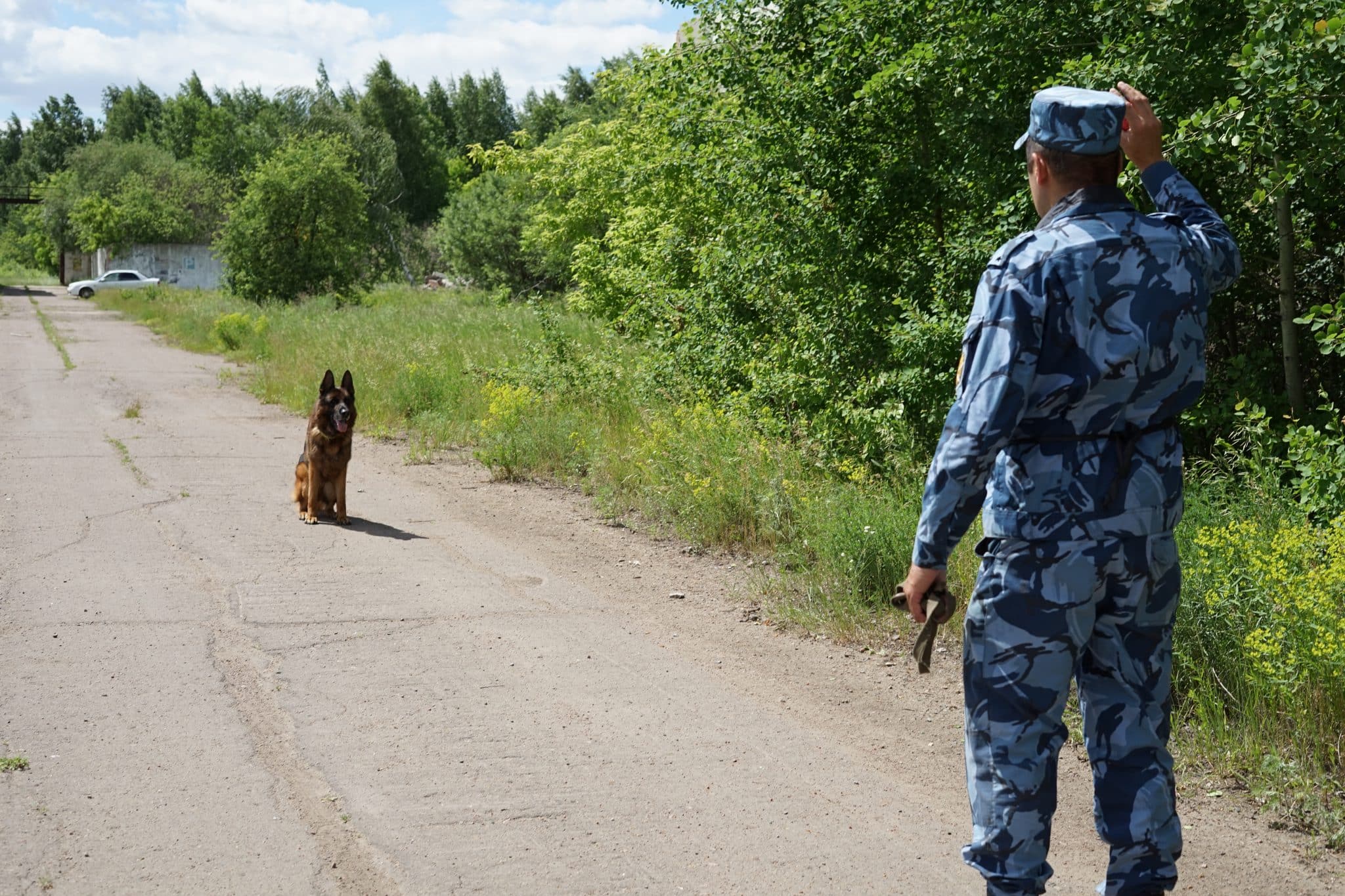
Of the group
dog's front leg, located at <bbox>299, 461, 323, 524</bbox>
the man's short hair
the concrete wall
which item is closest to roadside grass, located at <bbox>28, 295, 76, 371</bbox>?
dog's front leg, located at <bbox>299, 461, 323, 524</bbox>

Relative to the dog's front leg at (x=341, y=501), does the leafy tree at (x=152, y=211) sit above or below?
above

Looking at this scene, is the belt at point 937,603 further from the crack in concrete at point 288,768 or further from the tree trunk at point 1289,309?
the tree trunk at point 1289,309

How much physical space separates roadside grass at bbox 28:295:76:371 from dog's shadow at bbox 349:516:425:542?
16.3 m

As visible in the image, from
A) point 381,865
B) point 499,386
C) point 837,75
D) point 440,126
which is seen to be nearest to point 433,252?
point 440,126

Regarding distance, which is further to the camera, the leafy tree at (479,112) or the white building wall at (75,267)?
the leafy tree at (479,112)

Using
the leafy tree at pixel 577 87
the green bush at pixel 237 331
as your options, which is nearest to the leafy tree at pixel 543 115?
the leafy tree at pixel 577 87

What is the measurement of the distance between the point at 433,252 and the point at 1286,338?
221 feet

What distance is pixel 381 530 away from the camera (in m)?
9.38

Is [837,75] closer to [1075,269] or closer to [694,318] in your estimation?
[694,318]

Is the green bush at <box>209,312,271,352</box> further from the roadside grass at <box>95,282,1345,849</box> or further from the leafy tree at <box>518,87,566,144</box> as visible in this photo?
the leafy tree at <box>518,87,566,144</box>

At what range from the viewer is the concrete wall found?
7350 centimetres

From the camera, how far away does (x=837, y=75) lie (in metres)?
8.09

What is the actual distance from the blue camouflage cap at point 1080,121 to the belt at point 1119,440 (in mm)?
696

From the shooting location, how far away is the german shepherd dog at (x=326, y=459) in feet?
31.1
